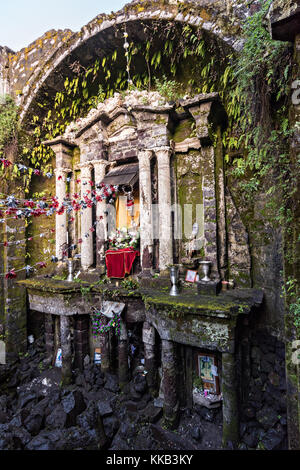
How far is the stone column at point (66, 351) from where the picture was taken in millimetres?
4337

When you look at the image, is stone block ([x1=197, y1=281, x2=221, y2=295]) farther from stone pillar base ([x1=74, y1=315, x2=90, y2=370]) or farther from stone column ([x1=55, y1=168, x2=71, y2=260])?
stone column ([x1=55, y1=168, x2=71, y2=260])

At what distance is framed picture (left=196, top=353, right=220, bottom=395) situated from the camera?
3492 millimetres

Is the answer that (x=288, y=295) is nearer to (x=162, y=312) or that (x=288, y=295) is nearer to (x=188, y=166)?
(x=162, y=312)

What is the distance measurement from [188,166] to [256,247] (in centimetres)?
191

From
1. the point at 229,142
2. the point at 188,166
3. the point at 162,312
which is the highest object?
the point at 229,142

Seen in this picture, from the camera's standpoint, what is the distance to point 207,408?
3.47 m

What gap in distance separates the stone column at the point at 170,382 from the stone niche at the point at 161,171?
1342 millimetres

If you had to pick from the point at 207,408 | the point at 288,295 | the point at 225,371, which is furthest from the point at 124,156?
the point at 207,408

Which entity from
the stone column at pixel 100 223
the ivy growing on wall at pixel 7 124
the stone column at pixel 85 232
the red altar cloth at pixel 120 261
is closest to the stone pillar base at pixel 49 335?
the stone column at pixel 85 232

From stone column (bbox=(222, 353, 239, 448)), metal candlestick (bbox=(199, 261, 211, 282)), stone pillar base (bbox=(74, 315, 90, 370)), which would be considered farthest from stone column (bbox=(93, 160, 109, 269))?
stone column (bbox=(222, 353, 239, 448))

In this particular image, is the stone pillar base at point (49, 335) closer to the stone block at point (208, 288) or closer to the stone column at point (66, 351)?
the stone column at point (66, 351)

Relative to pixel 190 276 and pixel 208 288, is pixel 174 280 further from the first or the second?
pixel 208 288

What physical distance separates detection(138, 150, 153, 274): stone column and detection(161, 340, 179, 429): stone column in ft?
4.47

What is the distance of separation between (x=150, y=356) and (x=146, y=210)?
2676 mm
